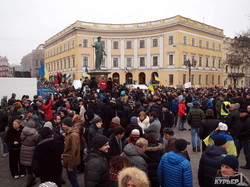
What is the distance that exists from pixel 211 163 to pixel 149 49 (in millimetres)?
40544

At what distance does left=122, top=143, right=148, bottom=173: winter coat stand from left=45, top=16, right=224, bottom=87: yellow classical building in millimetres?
37100

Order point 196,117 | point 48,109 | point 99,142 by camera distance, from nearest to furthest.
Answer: point 99,142, point 196,117, point 48,109

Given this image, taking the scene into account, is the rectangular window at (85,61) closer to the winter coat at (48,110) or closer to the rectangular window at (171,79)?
the rectangular window at (171,79)

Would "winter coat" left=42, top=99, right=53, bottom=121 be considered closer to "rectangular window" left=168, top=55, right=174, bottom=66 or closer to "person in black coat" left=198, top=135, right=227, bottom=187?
"person in black coat" left=198, top=135, right=227, bottom=187

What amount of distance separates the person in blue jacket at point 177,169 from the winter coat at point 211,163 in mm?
506

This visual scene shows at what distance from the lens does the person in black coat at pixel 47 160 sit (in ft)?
13.5

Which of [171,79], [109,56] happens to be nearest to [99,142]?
[171,79]

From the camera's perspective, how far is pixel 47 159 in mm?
4145

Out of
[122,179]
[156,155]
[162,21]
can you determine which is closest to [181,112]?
[156,155]

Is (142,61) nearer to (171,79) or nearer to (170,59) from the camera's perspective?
(170,59)

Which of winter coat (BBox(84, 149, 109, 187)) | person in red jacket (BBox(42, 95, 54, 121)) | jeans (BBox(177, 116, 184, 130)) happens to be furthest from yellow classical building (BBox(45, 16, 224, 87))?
winter coat (BBox(84, 149, 109, 187))

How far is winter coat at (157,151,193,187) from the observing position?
11.1 feet

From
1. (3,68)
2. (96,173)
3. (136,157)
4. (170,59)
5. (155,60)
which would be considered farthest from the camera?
(3,68)

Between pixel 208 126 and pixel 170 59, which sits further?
pixel 170 59
